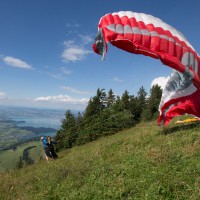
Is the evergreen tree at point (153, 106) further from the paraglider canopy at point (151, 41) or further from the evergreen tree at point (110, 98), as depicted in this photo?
the paraglider canopy at point (151, 41)

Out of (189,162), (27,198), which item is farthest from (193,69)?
(27,198)

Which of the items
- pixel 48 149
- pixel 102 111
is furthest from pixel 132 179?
pixel 102 111

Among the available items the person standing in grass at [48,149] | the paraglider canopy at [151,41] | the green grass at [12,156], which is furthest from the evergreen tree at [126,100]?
the green grass at [12,156]

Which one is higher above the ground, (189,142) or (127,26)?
(127,26)

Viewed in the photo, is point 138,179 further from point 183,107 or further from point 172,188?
point 183,107

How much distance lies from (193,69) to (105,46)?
337 cm

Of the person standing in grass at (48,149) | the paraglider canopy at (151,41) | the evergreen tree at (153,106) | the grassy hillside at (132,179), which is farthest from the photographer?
the evergreen tree at (153,106)

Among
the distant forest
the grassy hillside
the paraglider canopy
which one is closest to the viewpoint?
the grassy hillside

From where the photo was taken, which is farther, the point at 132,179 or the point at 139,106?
the point at 139,106

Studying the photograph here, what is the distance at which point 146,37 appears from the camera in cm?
1007

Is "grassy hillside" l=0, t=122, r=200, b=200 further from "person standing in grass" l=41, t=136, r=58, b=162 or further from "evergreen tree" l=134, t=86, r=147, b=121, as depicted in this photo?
"evergreen tree" l=134, t=86, r=147, b=121

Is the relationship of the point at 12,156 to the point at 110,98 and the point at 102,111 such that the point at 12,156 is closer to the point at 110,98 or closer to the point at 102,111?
the point at 110,98

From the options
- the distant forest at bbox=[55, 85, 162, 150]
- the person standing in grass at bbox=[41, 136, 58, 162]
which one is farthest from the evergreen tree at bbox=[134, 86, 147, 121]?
the person standing in grass at bbox=[41, 136, 58, 162]

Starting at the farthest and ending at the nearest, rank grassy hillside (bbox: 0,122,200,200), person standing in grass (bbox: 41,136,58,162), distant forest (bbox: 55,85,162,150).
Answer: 1. distant forest (bbox: 55,85,162,150)
2. person standing in grass (bbox: 41,136,58,162)
3. grassy hillside (bbox: 0,122,200,200)
